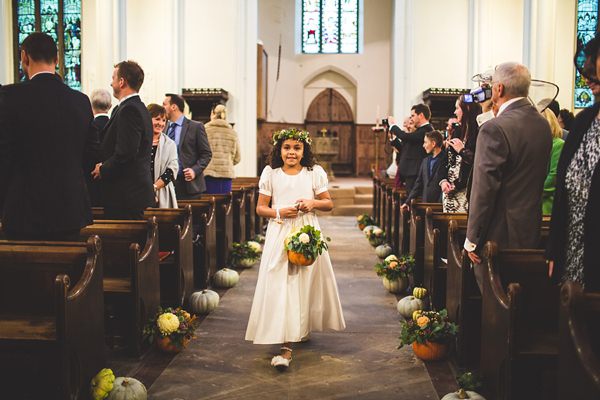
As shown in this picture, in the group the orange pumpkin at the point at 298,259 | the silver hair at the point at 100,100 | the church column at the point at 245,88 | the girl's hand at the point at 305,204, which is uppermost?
the church column at the point at 245,88

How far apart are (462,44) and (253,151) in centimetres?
533

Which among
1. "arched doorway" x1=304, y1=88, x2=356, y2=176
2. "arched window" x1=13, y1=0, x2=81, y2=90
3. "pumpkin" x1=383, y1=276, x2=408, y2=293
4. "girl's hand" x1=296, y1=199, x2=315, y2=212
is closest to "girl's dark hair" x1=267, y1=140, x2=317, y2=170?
"girl's hand" x1=296, y1=199, x2=315, y2=212

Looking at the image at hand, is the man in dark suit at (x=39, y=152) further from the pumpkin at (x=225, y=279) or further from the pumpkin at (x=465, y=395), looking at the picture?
the pumpkin at (x=225, y=279)

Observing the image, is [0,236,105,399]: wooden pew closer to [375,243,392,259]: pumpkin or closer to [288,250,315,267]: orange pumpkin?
[288,250,315,267]: orange pumpkin

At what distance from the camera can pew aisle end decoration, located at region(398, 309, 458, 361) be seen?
3738 millimetres

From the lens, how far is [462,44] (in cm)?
1344

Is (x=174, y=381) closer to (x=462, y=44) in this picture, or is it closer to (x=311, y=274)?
(x=311, y=274)

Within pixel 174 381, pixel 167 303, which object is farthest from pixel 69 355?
pixel 167 303

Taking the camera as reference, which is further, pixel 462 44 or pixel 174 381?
pixel 462 44

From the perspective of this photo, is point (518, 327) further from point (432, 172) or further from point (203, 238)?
point (432, 172)

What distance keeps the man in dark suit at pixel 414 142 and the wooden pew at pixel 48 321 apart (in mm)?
4620

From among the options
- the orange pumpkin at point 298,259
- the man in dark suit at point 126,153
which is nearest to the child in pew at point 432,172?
the orange pumpkin at point 298,259

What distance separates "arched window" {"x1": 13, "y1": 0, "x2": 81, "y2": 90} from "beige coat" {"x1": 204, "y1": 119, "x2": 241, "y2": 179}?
7.49m

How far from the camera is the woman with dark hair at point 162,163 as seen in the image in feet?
16.9
